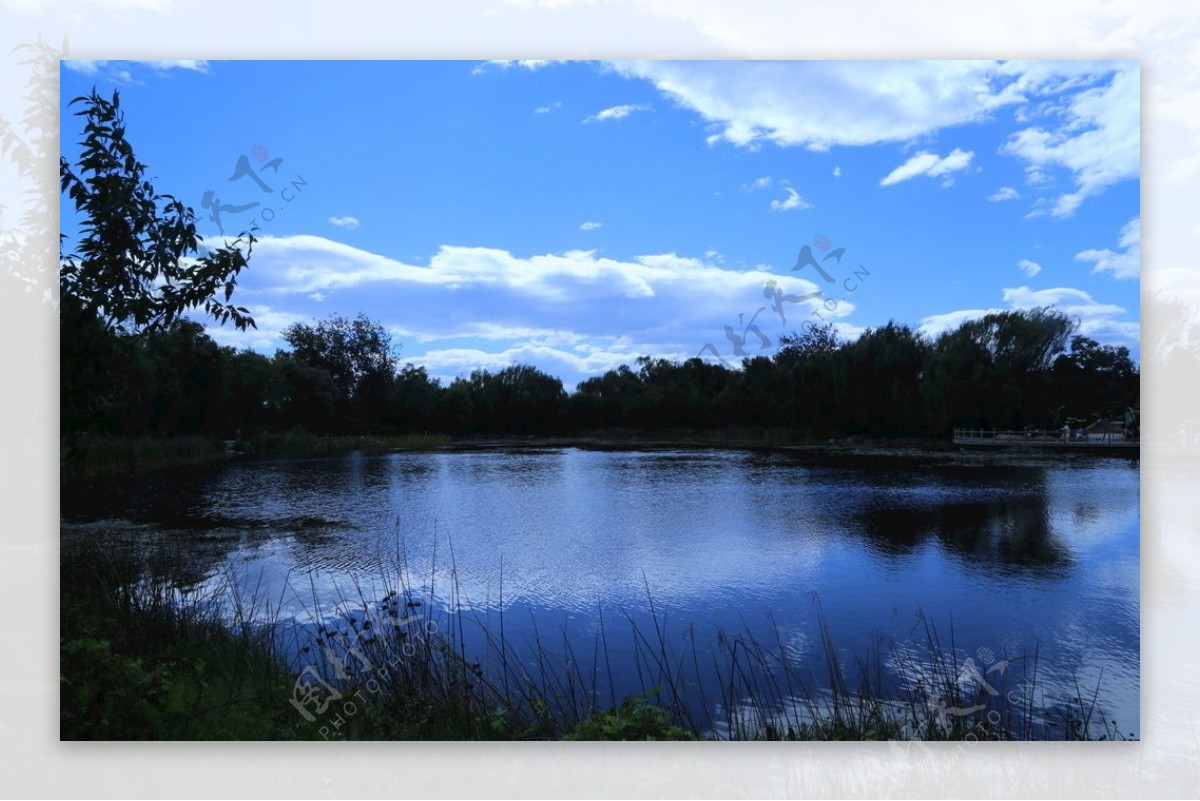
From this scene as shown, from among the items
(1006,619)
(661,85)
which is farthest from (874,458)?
(661,85)

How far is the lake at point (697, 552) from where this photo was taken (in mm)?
2914

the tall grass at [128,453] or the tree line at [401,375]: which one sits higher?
the tree line at [401,375]

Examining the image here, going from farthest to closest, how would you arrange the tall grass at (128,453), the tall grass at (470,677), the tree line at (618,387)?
the tree line at (618,387)
the tall grass at (128,453)
the tall grass at (470,677)

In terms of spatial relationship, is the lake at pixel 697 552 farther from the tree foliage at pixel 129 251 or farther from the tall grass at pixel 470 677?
the tree foliage at pixel 129 251

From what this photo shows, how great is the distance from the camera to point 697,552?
3816mm

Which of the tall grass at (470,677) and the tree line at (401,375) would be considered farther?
the tree line at (401,375)

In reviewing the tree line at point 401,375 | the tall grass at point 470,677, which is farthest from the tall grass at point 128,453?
the tall grass at point 470,677

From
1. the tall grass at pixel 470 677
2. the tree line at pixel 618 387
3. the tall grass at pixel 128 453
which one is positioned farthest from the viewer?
the tree line at pixel 618 387

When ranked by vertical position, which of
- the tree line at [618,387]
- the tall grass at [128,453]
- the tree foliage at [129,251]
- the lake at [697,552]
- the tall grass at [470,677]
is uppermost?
the tree foliage at [129,251]

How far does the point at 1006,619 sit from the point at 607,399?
7.11ft

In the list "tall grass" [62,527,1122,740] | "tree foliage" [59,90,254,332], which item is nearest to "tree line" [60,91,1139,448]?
"tree foliage" [59,90,254,332]

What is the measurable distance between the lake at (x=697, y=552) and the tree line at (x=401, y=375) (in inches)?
10.4

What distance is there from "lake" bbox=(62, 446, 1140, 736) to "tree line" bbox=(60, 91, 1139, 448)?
26cm

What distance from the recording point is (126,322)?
3018 mm
